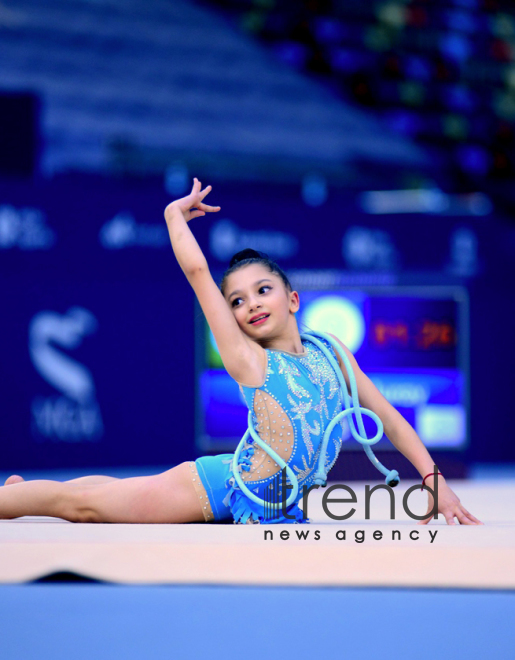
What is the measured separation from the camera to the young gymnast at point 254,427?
1758mm

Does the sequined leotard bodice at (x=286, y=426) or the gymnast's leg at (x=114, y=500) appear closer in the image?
the sequined leotard bodice at (x=286, y=426)

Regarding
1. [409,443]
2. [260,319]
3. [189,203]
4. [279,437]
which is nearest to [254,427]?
[279,437]

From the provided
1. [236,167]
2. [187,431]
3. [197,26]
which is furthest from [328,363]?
[197,26]

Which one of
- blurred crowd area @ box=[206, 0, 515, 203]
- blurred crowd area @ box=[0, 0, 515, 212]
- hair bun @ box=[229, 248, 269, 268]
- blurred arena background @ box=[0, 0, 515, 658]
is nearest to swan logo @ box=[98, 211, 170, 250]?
blurred arena background @ box=[0, 0, 515, 658]

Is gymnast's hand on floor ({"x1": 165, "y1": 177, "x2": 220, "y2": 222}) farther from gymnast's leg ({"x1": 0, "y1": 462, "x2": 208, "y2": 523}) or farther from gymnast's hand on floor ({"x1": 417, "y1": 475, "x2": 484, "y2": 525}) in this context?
gymnast's hand on floor ({"x1": 417, "y1": 475, "x2": 484, "y2": 525})

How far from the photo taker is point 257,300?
5.99 feet

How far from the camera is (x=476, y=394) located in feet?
16.7

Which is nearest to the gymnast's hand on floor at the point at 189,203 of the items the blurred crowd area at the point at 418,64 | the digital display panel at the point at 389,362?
the digital display panel at the point at 389,362

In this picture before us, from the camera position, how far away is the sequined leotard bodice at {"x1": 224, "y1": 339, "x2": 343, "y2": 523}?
1.78 meters

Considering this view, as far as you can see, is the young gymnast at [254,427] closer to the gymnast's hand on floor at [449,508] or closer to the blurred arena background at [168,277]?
the gymnast's hand on floor at [449,508]

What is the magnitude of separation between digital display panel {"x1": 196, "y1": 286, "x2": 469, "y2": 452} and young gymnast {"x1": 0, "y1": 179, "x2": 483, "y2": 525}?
2223 millimetres

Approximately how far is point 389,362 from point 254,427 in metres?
2.53

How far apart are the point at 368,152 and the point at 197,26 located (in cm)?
177

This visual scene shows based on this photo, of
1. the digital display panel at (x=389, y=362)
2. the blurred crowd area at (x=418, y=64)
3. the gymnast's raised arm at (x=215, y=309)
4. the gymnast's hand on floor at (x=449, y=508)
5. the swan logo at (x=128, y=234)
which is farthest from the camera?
the blurred crowd area at (x=418, y=64)
